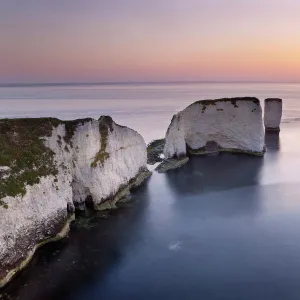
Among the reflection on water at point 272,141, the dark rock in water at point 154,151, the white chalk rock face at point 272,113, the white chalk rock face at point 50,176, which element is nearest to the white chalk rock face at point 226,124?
the dark rock in water at point 154,151

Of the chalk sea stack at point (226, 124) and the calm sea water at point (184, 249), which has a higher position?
the chalk sea stack at point (226, 124)

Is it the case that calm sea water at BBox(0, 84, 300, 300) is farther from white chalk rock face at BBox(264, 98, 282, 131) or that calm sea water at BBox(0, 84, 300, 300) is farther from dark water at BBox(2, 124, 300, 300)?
white chalk rock face at BBox(264, 98, 282, 131)

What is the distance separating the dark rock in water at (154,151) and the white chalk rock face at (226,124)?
3655 millimetres

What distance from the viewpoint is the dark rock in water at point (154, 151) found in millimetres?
44144

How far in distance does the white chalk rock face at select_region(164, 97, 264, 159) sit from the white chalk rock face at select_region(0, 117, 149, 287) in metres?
15.3

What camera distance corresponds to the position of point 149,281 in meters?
18.9

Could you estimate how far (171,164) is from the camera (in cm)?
4159

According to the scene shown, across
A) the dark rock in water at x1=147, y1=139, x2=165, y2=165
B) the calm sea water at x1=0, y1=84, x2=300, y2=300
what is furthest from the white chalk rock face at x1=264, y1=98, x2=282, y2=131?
the calm sea water at x1=0, y1=84, x2=300, y2=300

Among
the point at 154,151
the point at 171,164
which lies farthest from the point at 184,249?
the point at 154,151

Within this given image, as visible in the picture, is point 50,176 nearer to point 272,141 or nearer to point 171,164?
point 171,164

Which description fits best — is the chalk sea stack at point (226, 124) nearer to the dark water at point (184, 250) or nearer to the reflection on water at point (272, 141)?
the reflection on water at point (272, 141)

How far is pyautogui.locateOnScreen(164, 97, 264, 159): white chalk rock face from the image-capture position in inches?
1813

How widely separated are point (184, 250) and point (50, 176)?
962cm

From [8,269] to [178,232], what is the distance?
36.0 ft
